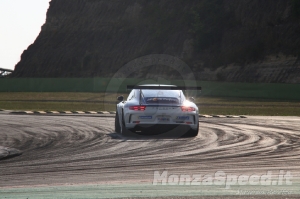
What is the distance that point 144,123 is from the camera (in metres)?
15.6

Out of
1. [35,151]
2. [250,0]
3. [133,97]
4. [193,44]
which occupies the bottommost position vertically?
[35,151]

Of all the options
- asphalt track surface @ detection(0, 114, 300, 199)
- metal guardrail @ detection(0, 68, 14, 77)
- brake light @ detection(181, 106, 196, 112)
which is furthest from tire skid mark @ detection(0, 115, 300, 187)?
metal guardrail @ detection(0, 68, 14, 77)

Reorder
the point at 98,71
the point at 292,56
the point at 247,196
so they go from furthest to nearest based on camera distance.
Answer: the point at 98,71 < the point at 292,56 < the point at 247,196

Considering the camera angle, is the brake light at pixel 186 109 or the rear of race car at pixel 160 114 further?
the brake light at pixel 186 109

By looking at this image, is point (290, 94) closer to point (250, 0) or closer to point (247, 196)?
point (250, 0)

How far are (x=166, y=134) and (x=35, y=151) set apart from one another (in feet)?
14.8

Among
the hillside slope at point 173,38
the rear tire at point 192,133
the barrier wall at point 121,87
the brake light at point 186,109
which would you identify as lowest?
the rear tire at point 192,133

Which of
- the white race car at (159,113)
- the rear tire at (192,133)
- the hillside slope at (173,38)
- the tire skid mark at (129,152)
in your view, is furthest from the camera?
the hillside slope at (173,38)

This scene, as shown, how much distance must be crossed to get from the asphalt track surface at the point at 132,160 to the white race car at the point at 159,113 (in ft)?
1.37

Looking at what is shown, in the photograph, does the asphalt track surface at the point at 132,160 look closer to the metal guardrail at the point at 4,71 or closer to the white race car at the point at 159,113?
the white race car at the point at 159,113

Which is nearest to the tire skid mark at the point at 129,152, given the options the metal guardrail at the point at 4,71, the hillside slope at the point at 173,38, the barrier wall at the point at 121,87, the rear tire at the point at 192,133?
the rear tire at the point at 192,133

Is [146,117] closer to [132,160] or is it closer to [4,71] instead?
[132,160]

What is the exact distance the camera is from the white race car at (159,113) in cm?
1555

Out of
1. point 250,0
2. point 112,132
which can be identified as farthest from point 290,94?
point 112,132
